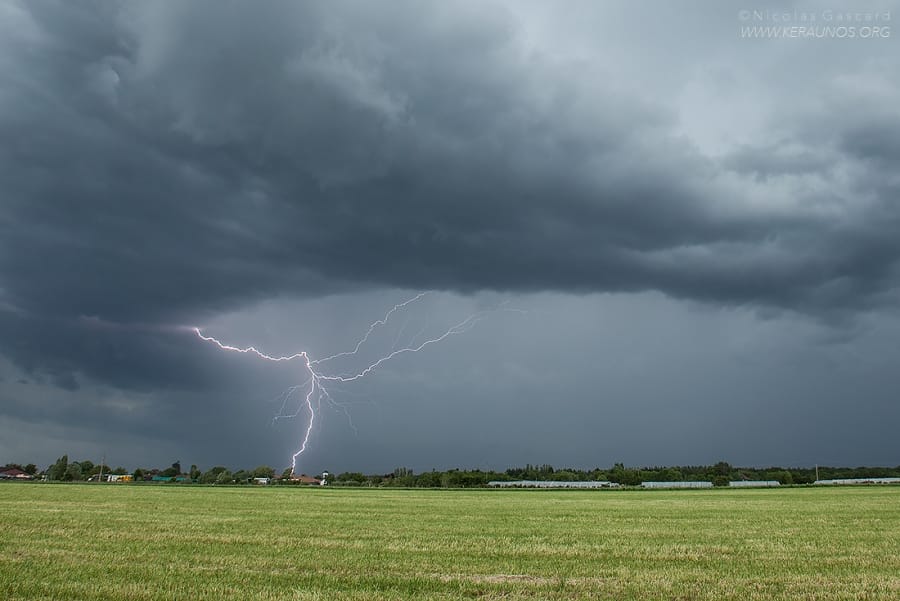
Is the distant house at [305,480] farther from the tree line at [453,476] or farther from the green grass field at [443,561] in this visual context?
the green grass field at [443,561]

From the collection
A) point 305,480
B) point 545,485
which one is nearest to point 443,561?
point 545,485

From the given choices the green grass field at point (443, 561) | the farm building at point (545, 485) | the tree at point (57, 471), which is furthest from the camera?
the tree at point (57, 471)

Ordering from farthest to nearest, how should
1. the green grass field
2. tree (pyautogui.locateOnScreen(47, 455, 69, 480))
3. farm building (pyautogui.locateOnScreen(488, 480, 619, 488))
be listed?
1. tree (pyautogui.locateOnScreen(47, 455, 69, 480))
2. farm building (pyautogui.locateOnScreen(488, 480, 619, 488))
3. the green grass field

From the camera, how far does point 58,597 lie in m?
10.3

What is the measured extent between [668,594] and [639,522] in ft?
54.1

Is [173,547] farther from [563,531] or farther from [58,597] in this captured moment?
[563,531]

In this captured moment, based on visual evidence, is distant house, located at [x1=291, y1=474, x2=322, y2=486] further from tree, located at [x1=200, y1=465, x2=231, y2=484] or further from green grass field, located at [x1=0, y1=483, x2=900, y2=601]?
green grass field, located at [x1=0, y1=483, x2=900, y2=601]

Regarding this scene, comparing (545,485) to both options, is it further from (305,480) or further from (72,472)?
(72,472)

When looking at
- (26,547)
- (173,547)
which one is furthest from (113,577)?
(26,547)

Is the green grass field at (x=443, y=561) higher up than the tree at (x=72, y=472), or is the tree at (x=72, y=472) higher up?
the green grass field at (x=443, y=561)

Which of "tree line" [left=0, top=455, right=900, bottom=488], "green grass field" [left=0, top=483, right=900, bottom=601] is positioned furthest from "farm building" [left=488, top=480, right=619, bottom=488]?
"green grass field" [left=0, top=483, right=900, bottom=601]

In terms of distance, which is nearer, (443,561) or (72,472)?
(443,561)

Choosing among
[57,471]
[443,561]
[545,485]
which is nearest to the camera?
[443,561]

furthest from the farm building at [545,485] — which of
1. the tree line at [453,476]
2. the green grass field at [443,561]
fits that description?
the green grass field at [443,561]
